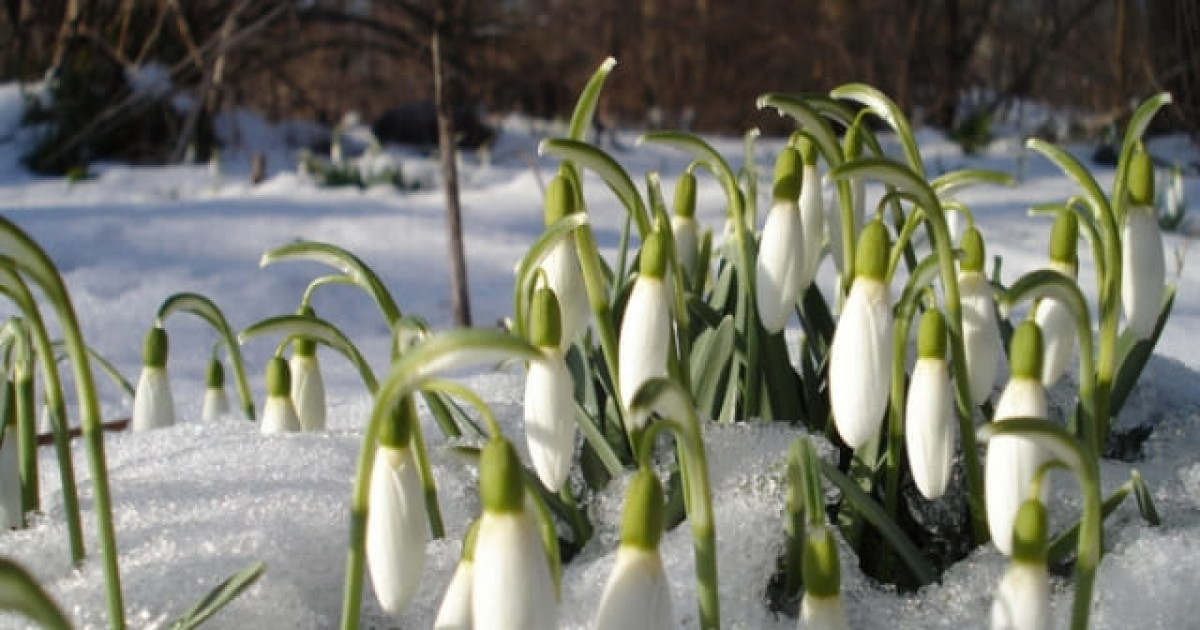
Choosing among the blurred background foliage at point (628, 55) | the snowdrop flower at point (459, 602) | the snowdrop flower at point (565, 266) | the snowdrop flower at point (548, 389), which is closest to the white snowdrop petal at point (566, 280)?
the snowdrop flower at point (565, 266)

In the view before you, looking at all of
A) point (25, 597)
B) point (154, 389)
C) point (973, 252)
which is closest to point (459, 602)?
point (25, 597)

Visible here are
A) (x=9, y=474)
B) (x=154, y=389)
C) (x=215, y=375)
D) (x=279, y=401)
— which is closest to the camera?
(x=9, y=474)

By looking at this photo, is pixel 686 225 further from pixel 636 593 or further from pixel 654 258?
pixel 636 593

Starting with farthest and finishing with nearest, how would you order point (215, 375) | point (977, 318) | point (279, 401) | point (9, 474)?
point (215, 375) → point (279, 401) → point (9, 474) → point (977, 318)

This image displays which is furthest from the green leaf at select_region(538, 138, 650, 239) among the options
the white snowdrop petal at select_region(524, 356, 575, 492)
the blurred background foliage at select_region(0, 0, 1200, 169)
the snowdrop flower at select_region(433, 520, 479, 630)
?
the blurred background foliage at select_region(0, 0, 1200, 169)

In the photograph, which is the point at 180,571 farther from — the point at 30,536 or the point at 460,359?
the point at 460,359

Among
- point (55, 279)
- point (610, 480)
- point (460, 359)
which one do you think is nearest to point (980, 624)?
point (610, 480)
